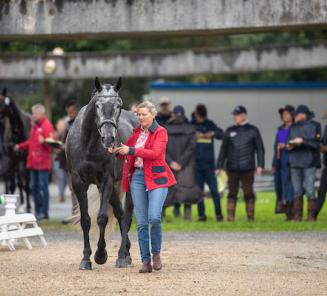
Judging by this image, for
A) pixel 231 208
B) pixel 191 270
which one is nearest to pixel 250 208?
pixel 231 208

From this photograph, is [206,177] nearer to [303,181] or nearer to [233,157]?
[233,157]

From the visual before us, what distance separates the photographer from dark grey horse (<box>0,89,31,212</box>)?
22.4 m

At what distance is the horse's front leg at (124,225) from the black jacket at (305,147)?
6786 mm

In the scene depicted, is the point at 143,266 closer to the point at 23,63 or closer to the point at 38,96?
the point at 23,63

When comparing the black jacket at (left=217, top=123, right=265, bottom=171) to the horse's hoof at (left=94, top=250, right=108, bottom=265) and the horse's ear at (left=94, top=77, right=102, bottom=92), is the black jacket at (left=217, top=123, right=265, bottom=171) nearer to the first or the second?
the horse's hoof at (left=94, top=250, right=108, bottom=265)

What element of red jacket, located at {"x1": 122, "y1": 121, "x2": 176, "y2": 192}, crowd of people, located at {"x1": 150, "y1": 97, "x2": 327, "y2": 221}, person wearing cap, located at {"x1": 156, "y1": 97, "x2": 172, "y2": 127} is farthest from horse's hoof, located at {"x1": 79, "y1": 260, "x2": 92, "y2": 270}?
person wearing cap, located at {"x1": 156, "y1": 97, "x2": 172, "y2": 127}

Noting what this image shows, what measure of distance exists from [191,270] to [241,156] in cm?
825

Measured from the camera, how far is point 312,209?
20.9m

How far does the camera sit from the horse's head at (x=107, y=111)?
12.5 meters

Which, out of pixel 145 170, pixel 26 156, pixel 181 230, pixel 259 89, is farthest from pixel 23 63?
pixel 145 170

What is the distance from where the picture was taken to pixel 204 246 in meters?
16.3

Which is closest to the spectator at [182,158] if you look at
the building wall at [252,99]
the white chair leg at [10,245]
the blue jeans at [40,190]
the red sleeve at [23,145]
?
the blue jeans at [40,190]

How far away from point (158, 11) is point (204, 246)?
187 inches

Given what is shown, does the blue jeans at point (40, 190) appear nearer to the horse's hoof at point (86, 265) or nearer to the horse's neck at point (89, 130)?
the horse's neck at point (89, 130)
